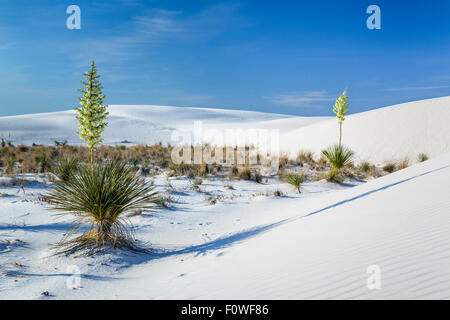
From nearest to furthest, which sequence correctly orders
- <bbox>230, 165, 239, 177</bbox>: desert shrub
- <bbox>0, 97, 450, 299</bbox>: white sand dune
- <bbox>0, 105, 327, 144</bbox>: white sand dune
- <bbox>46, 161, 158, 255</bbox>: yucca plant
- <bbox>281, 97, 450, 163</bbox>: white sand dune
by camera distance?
<bbox>0, 97, 450, 299</bbox>: white sand dune → <bbox>46, 161, 158, 255</bbox>: yucca plant → <bbox>230, 165, 239, 177</bbox>: desert shrub → <bbox>281, 97, 450, 163</bbox>: white sand dune → <bbox>0, 105, 327, 144</bbox>: white sand dune

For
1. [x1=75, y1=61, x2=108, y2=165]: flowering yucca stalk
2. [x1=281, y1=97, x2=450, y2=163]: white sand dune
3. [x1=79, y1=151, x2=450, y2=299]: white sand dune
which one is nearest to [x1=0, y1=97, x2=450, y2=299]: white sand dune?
[x1=79, y1=151, x2=450, y2=299]: white sand dune

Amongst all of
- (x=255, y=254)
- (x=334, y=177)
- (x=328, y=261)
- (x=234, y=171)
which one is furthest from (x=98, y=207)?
(x=334, y=177)

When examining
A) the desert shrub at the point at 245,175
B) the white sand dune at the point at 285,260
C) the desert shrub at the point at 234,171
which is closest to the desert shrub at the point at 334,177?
the desert shrub at the point at 245,175

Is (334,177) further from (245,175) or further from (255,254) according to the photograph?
(255,254)

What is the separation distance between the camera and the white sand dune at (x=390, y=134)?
754 inches

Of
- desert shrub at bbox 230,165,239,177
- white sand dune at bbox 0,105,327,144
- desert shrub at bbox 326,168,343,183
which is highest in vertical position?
white sand dune at bbox 0,105,327,144

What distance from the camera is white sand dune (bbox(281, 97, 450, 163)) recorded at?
1916 cm

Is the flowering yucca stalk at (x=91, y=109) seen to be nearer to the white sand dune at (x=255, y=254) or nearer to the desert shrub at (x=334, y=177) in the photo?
the white sand dune at (x=255, y=254)

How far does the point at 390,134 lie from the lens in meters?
21.4

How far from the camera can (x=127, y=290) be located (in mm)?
3205

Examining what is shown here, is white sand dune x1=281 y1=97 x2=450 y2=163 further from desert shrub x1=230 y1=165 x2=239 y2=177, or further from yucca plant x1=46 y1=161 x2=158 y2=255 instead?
yucca plant x1=46 y1=161 x2=158 y2=255

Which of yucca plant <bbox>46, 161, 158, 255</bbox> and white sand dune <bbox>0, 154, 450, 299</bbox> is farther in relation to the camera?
yucca plant <bbox>46, 161, 158, 255</bbox>
